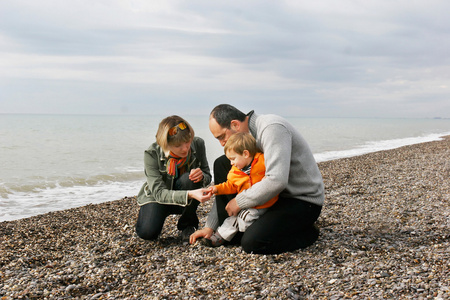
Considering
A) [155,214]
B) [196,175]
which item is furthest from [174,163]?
[155,214]

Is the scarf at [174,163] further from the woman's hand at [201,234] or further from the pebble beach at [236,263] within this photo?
the pebble beach at [236,263]

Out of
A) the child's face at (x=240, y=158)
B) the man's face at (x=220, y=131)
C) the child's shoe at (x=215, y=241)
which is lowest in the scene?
→ the child's shoe at (x=215, y=241)

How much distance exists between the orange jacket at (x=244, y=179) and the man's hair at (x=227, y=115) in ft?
1.42

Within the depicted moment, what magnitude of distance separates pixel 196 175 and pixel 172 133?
56 cm

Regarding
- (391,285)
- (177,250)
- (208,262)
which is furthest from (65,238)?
(391,285)

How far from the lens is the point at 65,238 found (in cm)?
512

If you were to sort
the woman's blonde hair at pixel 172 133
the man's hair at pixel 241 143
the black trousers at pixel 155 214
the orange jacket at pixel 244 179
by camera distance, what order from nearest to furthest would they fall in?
the man's hair at pixel 241 143, the orange jacket at pixel 244 179, the woman's blonde hair at pixel 172 133, the black trousers at pixel 155 214

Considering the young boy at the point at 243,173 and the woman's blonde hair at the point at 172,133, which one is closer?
the young boy at the point at 243,173

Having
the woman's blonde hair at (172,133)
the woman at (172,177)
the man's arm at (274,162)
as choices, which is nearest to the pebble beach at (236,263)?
the woman at (172,177)

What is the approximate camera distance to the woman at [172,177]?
4215mm

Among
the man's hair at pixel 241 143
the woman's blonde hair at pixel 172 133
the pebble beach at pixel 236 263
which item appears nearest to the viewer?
the pebble beach at pixel 236 263

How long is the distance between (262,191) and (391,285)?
1297 mm

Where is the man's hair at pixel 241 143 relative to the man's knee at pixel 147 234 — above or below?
above

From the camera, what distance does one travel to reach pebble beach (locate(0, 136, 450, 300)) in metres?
3.12
